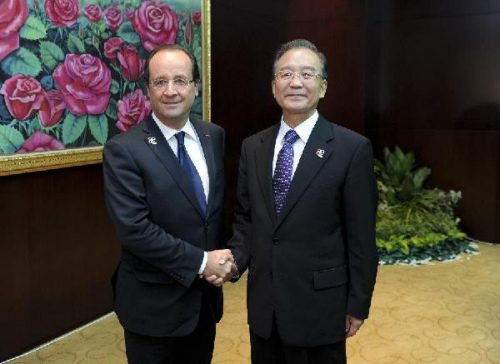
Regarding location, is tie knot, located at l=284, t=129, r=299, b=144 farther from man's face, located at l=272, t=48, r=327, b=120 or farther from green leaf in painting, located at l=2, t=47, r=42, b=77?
green leaf in painting, located at l=2, t=47, r=42, b=77

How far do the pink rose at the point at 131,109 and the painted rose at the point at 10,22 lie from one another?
81cm

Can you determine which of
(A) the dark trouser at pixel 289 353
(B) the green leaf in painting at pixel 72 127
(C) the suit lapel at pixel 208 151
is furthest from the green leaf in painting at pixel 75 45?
(A) the dark trouser at pixel 289 353

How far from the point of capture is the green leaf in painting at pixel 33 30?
2787 millimetres

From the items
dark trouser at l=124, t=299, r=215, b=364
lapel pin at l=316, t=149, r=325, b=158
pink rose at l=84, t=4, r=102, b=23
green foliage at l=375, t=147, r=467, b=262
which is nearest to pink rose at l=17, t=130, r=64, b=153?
pink rose at l=84, t=4, r=102, b=23

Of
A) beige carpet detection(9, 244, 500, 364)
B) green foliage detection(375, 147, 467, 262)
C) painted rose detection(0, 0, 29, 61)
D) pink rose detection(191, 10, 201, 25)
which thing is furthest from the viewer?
green foliage detection(375, 147, 467, 262)

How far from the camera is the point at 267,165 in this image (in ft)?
6.15

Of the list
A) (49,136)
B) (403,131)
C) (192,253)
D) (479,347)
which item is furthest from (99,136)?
(403,131)

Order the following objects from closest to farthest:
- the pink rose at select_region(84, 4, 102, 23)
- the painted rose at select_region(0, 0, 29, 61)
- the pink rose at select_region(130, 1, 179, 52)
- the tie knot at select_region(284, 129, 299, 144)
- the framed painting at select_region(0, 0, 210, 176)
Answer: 1. the tie knot at select_region(284, 129, 299, 144)
2. the painted rose at select_region(0, 0, 29, 61)
3. the framed painting at select_region(0, 0, 210, 176)
4. the pink rose at select_region(84, 4, 102, 23)
5. the pink rose at select_region(130, 1, 179, 52)

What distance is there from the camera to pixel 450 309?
375 centimetres

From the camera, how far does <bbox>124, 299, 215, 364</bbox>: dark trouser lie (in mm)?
1910

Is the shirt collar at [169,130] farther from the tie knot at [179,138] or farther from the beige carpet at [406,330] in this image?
the beige carpet at [406,330]

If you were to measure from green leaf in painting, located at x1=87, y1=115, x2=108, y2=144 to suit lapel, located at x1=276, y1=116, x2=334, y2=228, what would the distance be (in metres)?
1.85

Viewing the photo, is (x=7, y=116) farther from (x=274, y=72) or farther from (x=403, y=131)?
(x=403, y=131)

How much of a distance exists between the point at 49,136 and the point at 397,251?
3.22 meters
